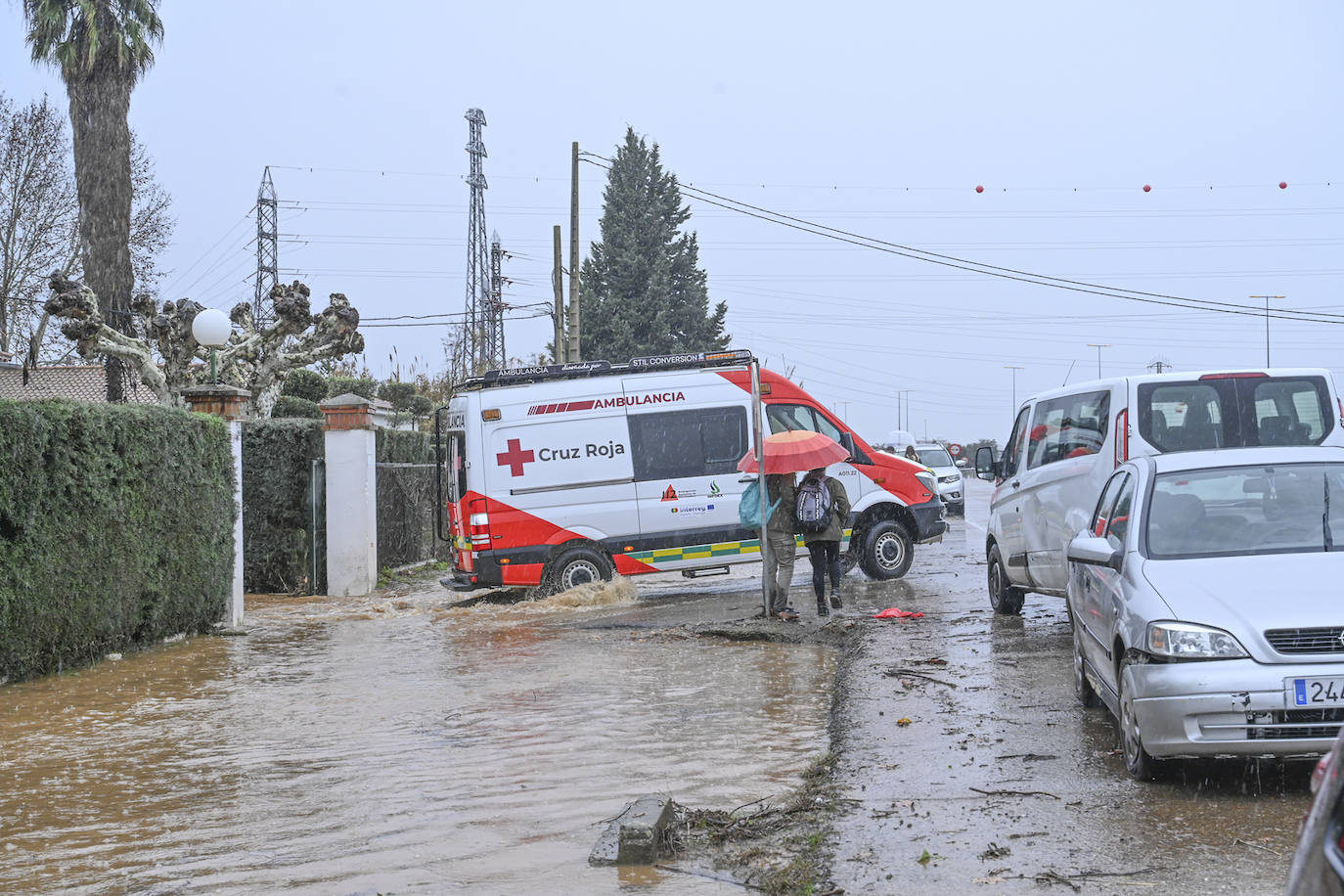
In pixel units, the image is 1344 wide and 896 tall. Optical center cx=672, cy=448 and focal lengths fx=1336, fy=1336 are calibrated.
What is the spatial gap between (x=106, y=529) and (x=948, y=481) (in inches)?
922

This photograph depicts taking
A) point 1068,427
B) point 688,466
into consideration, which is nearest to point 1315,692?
point 1068,427

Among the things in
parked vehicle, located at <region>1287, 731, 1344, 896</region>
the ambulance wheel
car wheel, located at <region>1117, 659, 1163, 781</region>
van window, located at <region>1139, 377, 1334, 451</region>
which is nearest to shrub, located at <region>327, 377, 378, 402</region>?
the ambulance wheel

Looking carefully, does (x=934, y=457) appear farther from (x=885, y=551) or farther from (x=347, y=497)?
(x=347, y=497)

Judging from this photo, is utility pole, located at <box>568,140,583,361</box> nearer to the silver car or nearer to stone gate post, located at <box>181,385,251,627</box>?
stone gate post, located at <box>181,385,251,627</box>

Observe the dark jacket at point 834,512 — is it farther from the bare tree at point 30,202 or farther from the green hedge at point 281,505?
the bare tree at point 30,202

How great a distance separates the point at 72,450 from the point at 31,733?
3.14m

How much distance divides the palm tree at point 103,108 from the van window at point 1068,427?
67.3 feet

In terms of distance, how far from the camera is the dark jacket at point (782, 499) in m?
13.4

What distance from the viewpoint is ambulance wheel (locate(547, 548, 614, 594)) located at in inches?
646

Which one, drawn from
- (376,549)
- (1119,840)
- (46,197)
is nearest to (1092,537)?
(1119,840)

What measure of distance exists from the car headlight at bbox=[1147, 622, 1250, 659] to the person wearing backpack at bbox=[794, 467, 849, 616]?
729cm

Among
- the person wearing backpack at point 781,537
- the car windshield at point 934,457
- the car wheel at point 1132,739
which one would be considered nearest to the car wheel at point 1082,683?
the car wheel at point 1132,739

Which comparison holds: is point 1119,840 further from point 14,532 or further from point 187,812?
point 14,532

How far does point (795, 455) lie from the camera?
524 inches
